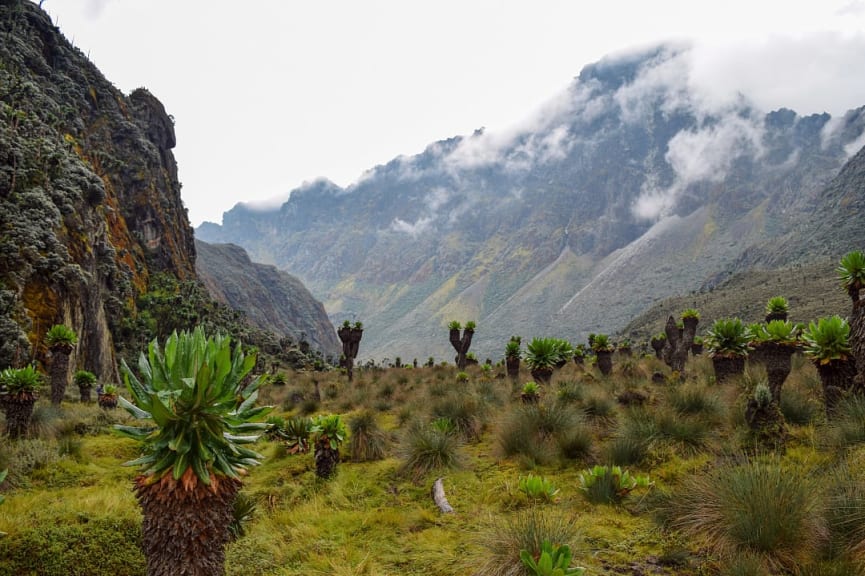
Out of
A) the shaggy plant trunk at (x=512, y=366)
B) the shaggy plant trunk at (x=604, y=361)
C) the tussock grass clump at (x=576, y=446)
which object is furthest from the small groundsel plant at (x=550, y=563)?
the shaggy plant trunk at (x=512, y=366)

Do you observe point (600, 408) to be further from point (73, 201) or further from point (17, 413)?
point (73, 201)

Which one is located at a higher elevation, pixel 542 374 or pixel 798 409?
pixel 542 374

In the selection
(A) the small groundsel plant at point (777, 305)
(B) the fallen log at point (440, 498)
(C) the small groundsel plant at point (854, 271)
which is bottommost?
(B) the fallen log at point (440, 498)

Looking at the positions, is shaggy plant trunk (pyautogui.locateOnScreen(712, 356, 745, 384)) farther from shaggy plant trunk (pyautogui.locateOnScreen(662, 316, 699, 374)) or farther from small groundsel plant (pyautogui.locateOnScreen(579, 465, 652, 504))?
shaggy plant trunk (pyautogui.locateOnScreen(662, 316, 699, 374))

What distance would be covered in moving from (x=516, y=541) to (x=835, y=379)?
795 cm

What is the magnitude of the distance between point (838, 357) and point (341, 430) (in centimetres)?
1004

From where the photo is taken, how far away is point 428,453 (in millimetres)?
9852

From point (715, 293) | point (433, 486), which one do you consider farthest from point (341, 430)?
point (715, 293)

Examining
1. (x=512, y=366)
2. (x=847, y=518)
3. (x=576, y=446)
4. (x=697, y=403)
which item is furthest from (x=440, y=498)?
(x=512, y=366)

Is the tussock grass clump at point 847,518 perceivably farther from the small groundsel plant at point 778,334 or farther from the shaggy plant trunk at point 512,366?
the shaggy plant trunk at point 512,366

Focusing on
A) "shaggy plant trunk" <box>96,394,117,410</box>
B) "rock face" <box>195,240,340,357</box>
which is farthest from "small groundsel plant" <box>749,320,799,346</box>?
"rock face" <box>195,240,340,357</box>

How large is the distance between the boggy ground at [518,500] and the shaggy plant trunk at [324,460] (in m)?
0.29

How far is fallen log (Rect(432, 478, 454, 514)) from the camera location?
763 cm

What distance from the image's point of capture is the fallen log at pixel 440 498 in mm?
7629
